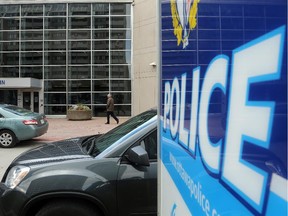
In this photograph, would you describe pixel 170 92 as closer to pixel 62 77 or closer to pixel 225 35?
pixel 225 35

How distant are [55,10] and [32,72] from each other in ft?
15.0

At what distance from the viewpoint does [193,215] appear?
1430 mm

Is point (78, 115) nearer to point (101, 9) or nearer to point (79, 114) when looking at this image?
point (79, 114)

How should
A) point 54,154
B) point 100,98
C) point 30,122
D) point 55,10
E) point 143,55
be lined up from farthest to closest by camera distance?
point 55,10 < point 100,98 < point 143,55 < point 30,122 < point 54,154

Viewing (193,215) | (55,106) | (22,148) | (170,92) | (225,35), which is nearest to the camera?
(225,35)

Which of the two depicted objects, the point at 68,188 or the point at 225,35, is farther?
the point at 68,188

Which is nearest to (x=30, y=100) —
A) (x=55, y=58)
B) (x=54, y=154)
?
(x=55, y=58)

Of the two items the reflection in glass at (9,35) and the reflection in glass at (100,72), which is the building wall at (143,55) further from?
the reflection in glass at (9,35)

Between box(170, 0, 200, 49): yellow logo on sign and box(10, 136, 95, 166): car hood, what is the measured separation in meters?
2.30

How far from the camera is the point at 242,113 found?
1.02 m

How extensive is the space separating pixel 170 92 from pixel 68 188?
2.00m

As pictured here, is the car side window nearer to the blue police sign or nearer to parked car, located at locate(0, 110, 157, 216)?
parked car, located at locate(0, 110, 157, 216)

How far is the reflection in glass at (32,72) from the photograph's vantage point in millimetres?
28500

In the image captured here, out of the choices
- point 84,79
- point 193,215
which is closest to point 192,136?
point 193,215
